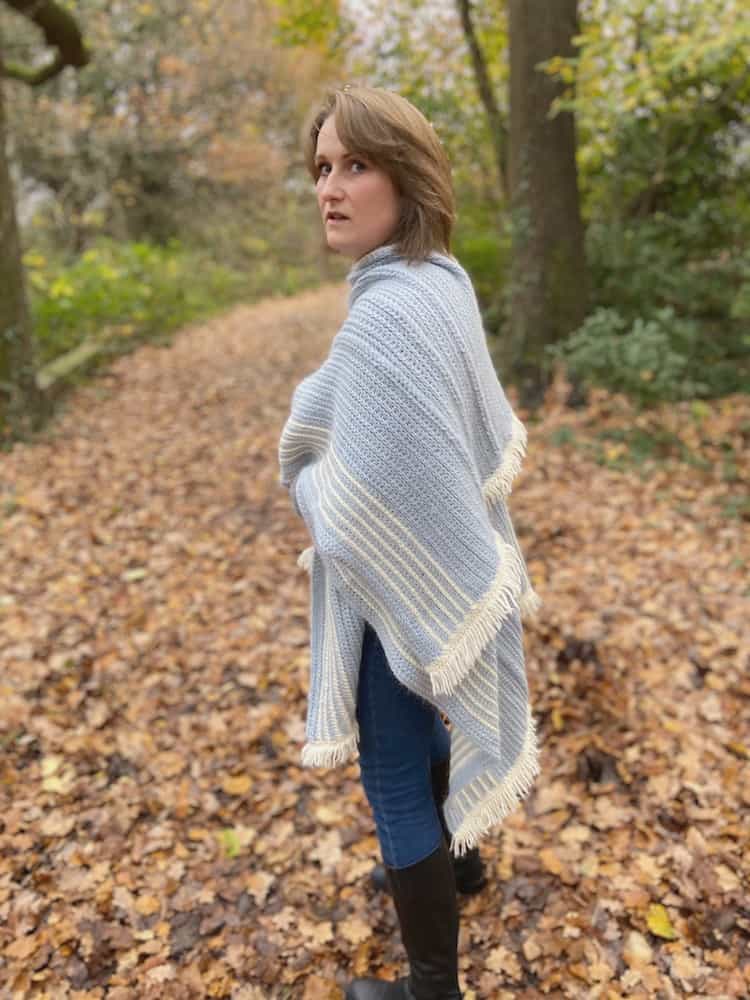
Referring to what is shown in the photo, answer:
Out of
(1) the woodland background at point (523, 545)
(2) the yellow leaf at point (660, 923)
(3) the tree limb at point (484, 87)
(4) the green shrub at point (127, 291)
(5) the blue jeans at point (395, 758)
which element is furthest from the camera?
(4) the green shrub at point (127, 291)

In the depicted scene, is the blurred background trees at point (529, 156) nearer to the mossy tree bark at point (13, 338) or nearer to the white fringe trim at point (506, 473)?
the mossy tree bark at point (13, 338)

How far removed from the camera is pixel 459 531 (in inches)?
61.7

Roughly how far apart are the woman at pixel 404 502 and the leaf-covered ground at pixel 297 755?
77 cm

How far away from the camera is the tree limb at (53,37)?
755 cm

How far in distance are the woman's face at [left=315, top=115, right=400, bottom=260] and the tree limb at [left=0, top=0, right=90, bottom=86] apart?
24.9 feet

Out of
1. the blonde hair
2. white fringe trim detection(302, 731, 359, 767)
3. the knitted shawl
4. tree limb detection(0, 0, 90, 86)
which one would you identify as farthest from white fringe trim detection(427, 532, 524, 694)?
tree limb detection(0, 0, 90, 86)

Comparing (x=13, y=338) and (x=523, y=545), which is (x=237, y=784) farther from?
(x=13, y=338)

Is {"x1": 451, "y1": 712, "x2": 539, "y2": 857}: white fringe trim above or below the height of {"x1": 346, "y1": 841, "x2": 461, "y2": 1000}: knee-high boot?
above

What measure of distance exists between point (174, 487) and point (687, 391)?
408 cm

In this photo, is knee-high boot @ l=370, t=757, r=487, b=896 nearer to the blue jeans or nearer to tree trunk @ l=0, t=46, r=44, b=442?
the blue jeans

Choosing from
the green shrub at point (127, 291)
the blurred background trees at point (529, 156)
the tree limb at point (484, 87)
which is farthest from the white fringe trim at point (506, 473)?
the tree limb at point (484, 87)

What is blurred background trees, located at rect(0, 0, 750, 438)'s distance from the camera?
5.66 metres

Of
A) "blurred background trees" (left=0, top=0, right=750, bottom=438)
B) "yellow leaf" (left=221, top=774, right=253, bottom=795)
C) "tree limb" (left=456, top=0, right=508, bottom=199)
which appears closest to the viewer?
"yellow leaf" (left=221, top=774, right=253, bottom=795)

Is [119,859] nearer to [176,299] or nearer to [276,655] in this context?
[276,655]
